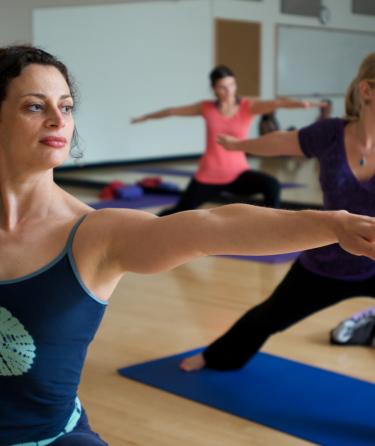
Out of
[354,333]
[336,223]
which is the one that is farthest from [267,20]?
[336,223]

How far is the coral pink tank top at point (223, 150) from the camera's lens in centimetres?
548

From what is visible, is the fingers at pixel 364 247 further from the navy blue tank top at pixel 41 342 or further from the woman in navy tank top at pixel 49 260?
the navy blue tank top at pixel 41 342

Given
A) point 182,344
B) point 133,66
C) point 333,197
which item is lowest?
point 182,344

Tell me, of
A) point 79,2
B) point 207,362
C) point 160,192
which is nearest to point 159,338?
point 207,362

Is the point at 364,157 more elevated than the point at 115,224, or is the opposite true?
the point at 115,224

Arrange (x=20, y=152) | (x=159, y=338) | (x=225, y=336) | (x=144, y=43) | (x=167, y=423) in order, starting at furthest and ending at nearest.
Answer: (x=144, y=43) → (x=159, y=338) → (x=225, y=336) → (x=167, y=423) → (x=20, y=152)

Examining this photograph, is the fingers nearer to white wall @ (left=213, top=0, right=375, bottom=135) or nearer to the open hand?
the open hand

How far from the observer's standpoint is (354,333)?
10.8ft

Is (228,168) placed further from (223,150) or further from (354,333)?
(354,333)

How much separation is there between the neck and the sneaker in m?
2.02

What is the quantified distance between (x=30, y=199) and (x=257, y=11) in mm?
8350

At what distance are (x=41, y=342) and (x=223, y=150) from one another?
13.7 feet

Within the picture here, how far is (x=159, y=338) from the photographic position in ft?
11.1

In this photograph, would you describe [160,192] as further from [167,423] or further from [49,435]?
[49,435]
